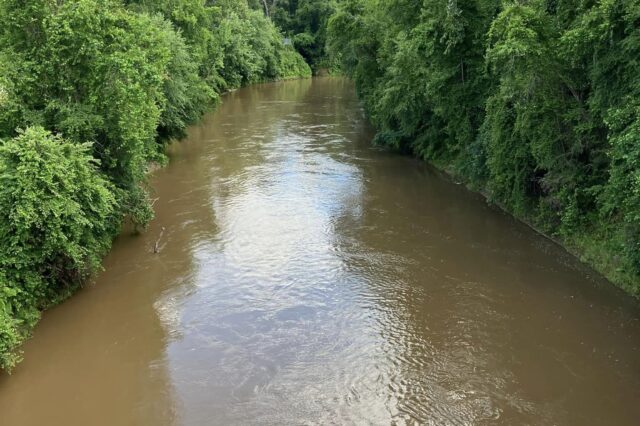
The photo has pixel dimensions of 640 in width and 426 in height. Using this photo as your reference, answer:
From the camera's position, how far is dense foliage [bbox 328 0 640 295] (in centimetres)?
1363

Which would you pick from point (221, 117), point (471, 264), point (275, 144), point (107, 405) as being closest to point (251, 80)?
point (221, 117)

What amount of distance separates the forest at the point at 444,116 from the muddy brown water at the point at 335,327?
1215mm

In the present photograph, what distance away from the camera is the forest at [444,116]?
44.0 feet

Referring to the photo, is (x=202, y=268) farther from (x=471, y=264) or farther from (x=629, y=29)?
(x=629, y=29)

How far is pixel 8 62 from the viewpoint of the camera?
1644 cm

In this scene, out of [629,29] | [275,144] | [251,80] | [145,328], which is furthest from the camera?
[251,80]

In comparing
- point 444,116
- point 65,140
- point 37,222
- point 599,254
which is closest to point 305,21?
point 444,116

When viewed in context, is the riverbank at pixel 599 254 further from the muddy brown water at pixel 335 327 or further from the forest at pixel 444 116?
the muddy brown water at pixel 335 327

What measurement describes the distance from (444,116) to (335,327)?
14366 millimetres

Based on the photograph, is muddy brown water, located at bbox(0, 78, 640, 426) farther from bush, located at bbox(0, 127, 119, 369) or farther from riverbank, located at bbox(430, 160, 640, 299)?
bush, located at bbox(0, 127, 119, 369)

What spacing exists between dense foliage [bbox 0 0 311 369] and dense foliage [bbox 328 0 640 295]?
464 inches

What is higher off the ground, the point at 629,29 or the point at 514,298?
the point at 629,29

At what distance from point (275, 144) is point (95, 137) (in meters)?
18.0

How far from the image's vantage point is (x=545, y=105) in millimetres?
16703
